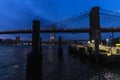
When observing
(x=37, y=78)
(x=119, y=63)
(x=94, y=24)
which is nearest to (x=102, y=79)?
(x=37, y=78)

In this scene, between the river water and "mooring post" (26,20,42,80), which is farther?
the river water

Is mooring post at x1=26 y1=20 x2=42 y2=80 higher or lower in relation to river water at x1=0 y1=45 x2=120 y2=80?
higher

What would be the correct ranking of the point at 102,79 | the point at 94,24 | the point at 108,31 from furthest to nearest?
the point at 108,31
the point at 94,24
the point at 102,79

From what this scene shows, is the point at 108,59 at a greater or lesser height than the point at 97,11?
lesser

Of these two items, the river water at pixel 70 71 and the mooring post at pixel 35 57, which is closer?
the mooring post at pixel 35 57

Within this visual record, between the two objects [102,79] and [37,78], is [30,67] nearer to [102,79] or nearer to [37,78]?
[37,78]

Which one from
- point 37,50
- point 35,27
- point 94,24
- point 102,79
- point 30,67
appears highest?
point 94,24

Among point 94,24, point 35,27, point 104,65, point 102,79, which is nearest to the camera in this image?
point 35,27

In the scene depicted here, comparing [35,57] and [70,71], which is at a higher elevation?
[35,57]

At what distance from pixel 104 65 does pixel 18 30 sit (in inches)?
2441

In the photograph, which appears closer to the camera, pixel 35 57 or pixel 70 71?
pixel 35 57

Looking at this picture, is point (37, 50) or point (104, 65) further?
point (104, 65)

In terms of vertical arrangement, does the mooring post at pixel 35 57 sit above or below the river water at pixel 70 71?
above

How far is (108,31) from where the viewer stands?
67.3 metres
